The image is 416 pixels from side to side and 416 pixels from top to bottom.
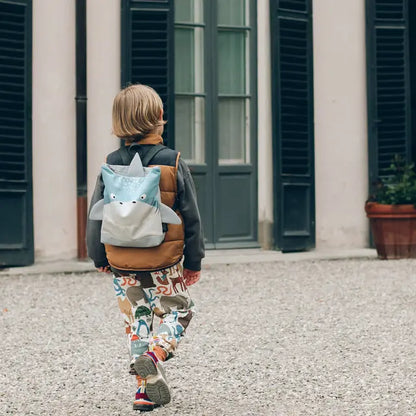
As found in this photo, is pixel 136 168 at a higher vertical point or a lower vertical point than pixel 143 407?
higher

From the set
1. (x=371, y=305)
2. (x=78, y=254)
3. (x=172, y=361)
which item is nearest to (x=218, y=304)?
(x=371, y=305)

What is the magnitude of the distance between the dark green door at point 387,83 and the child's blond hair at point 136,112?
7.02 meters

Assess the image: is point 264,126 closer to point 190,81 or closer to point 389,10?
point 190,81

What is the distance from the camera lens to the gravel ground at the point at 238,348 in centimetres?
412

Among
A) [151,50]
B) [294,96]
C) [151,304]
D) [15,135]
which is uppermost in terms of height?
[151,50]

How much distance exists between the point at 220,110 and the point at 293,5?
1211 mm

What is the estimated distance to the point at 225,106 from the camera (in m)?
10.2

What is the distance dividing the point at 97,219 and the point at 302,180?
6515mm

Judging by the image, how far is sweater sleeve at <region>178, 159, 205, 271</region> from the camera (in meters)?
3.86

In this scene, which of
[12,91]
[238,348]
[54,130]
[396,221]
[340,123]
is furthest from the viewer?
[340,123]

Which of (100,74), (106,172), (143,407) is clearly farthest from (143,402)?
(100,74)

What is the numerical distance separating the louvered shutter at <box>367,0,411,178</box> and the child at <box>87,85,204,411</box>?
692 centimetres

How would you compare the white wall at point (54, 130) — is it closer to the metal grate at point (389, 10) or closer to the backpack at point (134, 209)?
the metal grate at point (389, 10)

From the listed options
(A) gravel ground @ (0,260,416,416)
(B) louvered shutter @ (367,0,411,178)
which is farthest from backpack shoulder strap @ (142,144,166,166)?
(B) louvered shutter @ (367,0,411,178)
